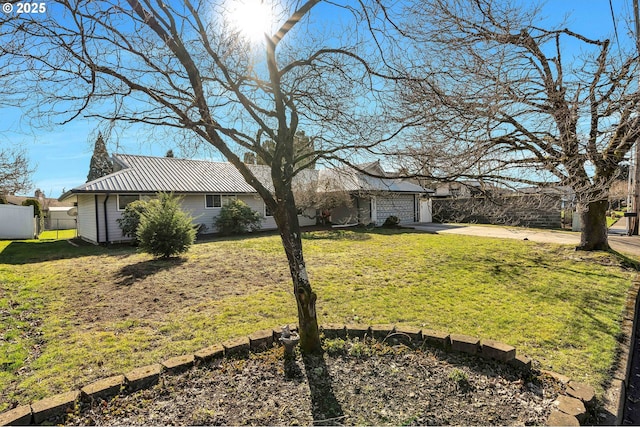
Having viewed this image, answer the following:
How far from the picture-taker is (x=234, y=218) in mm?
17047

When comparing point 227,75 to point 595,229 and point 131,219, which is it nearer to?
point 595,229

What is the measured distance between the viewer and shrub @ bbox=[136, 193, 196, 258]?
383 inches

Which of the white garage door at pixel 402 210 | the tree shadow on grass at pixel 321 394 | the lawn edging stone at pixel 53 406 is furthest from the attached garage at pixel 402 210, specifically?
the lawn edging stone at pixel 53 406

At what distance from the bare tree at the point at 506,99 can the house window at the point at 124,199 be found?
1414 centimetres

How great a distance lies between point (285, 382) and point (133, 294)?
485 centimetres

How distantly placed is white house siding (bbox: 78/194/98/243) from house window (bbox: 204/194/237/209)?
194 inches

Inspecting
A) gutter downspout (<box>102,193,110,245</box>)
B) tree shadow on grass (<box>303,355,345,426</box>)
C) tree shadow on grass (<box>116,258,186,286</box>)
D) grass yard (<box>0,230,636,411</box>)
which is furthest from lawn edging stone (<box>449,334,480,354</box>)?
gutter downspout (<box>102,193,110,245</box>)

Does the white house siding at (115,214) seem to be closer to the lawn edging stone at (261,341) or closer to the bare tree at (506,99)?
the lawn edging stone at (261,341)

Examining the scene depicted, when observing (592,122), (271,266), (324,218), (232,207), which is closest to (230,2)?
(592,122)

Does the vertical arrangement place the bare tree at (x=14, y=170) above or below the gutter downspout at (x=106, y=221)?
above

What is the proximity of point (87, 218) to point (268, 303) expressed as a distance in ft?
47.7

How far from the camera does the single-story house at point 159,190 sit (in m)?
14.3

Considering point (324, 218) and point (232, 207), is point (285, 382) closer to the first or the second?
point (232, 207)

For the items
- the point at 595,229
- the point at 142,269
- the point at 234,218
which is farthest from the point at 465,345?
the point at 234,218
